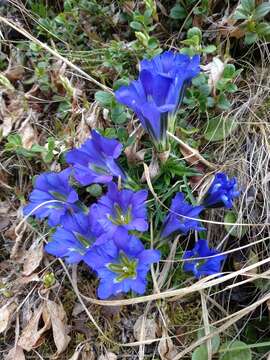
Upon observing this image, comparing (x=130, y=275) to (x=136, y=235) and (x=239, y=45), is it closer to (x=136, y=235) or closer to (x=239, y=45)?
(x=136, y=235)

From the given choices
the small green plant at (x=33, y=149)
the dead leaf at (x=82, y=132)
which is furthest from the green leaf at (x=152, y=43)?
the small green plant at (x=33, y=149)

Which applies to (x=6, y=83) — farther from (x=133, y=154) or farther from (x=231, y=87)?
(x=231, y=87)

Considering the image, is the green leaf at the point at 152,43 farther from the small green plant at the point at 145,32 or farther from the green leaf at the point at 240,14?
the green leaf at the point at 240,14

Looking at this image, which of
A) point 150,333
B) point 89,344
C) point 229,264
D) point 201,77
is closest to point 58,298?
point 89,344

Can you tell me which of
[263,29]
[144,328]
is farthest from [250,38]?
[144,328]

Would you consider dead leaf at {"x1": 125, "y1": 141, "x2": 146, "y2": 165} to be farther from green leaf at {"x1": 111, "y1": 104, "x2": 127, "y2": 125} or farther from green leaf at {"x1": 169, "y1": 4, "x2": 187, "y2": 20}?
green leaf at {"x1": 169, "y1": 4, "x2": 187, "y2": 20}

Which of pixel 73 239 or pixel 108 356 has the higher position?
pixel 73 239
